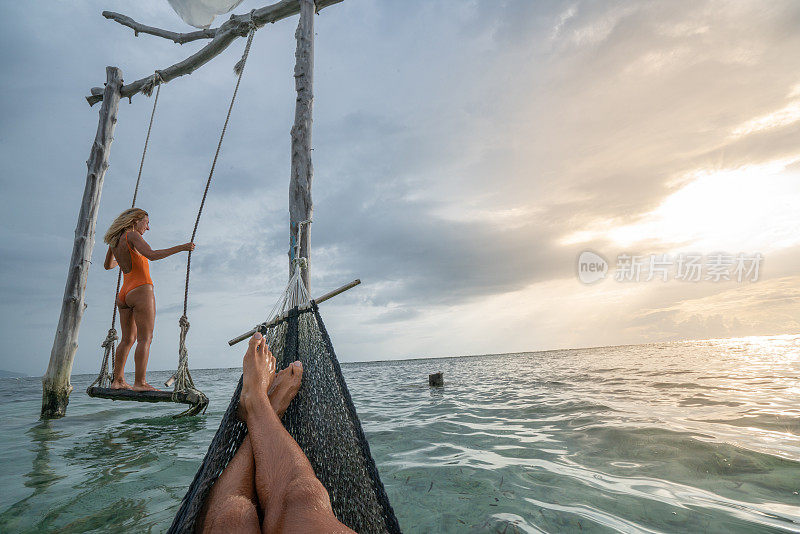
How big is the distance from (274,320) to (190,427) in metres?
3.38

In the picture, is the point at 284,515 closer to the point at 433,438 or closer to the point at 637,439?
Result: the point at 433,438

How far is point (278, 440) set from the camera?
176cm

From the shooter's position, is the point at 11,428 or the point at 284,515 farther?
the point at 11,428

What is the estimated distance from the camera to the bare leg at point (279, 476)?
52.8 inches

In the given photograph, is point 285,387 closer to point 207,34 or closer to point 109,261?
point 109,261

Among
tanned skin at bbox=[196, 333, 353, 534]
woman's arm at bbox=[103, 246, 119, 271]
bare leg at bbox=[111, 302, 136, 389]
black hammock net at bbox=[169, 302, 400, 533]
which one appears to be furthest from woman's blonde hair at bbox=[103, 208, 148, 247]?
tanned skin at bbox=[196, 333, 353, 534]

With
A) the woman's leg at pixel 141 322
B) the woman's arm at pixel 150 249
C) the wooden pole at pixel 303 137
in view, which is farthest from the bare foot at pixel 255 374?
the woman's leg at pixel 141 322

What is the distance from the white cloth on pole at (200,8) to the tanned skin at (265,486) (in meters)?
5.08

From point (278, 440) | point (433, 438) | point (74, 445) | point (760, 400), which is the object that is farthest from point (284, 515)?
point (760, 400)

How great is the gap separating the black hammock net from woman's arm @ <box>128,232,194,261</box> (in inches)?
62.1

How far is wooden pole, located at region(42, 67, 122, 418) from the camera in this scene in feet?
17.8

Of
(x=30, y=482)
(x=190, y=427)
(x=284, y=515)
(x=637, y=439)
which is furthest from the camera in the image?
(x=190, y=427)

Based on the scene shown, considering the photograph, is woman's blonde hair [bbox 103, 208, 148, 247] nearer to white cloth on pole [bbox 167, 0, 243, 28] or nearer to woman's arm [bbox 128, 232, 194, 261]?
woman's arm [bbox 128, 232, 194, 261]

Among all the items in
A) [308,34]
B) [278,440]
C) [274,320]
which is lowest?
[278,440]
